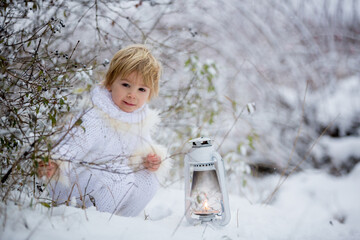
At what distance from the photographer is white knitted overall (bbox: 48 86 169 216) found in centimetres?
152

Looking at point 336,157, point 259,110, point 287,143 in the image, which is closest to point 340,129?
point 336,157

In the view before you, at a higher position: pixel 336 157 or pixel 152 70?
pixel 152 70

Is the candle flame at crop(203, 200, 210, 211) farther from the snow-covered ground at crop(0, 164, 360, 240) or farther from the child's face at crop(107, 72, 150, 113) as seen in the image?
the child's face at crop(107, 72, 150, 113)

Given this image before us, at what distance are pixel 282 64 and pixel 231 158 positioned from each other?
48.3 inches

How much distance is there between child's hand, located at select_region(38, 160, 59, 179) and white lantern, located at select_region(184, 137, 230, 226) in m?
0.64

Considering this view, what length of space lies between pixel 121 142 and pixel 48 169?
46 cm

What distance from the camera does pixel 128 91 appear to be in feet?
5.44

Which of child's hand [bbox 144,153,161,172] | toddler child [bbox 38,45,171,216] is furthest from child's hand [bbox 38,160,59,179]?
child's hand [bbox 144,153,161,172]

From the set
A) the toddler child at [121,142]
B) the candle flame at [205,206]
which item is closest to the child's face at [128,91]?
the toddler child at [121,142]

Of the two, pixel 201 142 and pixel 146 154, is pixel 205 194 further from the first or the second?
pixel 146 154

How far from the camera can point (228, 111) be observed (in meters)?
3.30

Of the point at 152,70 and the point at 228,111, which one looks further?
the point at 228,111

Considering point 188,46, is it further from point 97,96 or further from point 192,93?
point 97,96

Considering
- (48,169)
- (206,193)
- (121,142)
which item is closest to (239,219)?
(206,193)
